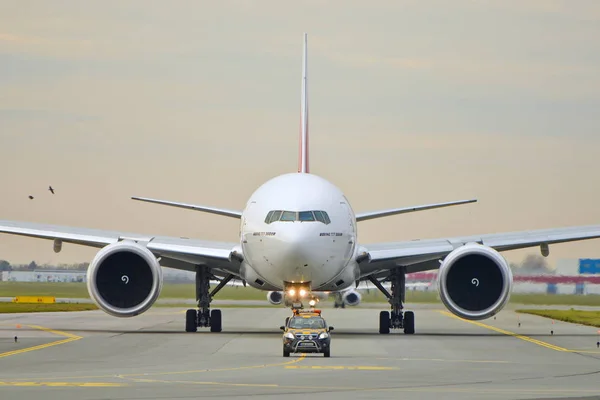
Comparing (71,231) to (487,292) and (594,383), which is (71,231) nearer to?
(487,292)

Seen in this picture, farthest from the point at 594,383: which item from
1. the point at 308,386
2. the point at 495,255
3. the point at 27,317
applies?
the point at 27,317

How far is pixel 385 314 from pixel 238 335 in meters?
4.99

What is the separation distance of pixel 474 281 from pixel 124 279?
9982 millimetres

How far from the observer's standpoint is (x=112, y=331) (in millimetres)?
41031

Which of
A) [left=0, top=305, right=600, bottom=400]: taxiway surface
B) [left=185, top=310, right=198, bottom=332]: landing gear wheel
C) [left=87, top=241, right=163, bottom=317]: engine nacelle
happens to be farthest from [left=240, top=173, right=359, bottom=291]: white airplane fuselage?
[left=185, top=310, right=198, bottom=332]: landing gear wheel

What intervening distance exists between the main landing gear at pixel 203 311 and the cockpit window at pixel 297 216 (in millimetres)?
6104

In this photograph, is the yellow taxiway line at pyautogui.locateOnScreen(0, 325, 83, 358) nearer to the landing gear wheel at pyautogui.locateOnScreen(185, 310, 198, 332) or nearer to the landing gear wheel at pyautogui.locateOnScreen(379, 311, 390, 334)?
the landing gear wheel at pyautogui.locateOnScreen(185, 310, 198, 332)

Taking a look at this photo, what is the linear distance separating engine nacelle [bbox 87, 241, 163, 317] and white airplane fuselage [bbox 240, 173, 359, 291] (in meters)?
2.82

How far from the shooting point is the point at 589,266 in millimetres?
64000

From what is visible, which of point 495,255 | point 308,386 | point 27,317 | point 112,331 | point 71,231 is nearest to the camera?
point 308,386

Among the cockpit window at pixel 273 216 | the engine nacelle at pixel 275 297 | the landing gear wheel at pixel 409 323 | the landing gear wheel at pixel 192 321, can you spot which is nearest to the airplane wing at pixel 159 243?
the landing gear wheel at pixel 192 321

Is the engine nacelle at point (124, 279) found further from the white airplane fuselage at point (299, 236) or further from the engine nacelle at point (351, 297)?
the engine nacelle at point (351, 297)

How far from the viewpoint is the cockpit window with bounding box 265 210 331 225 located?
33594 mm

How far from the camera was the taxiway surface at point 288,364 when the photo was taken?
A: 775 inches
